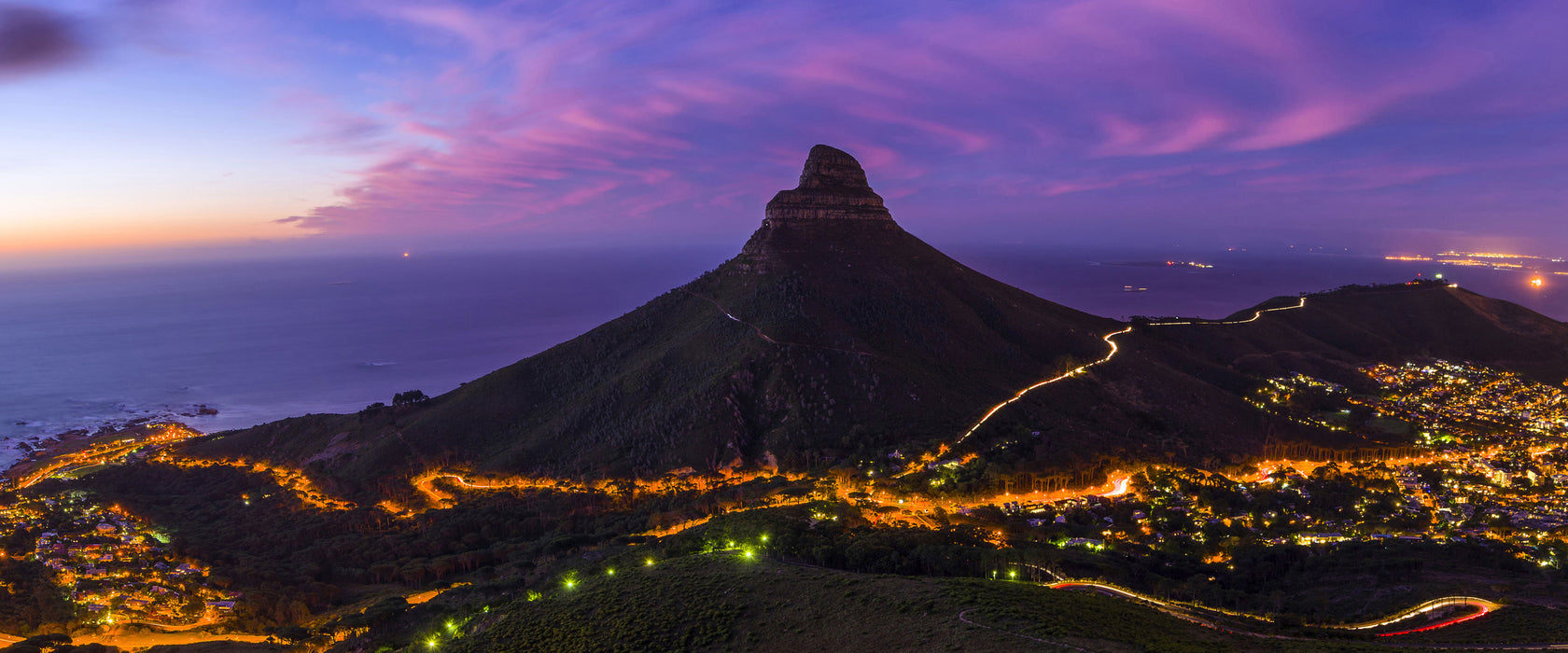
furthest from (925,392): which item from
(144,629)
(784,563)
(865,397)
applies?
(144,629)

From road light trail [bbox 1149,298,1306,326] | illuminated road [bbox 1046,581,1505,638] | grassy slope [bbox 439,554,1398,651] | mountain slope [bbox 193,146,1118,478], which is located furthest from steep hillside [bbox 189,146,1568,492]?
grassy slope [bbox 439,554,1398,651]

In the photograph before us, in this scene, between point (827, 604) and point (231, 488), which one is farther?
point (231, 488)

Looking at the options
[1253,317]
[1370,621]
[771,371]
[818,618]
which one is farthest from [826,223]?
[1253,317]

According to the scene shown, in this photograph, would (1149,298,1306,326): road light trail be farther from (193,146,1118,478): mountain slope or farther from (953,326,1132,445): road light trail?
(193,146,1118,478): mountain slope

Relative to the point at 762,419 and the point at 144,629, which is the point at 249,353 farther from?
the point at 762,419

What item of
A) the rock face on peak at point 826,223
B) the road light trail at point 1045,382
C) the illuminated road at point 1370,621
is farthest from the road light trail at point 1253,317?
the illuminated road at point 1370,621
